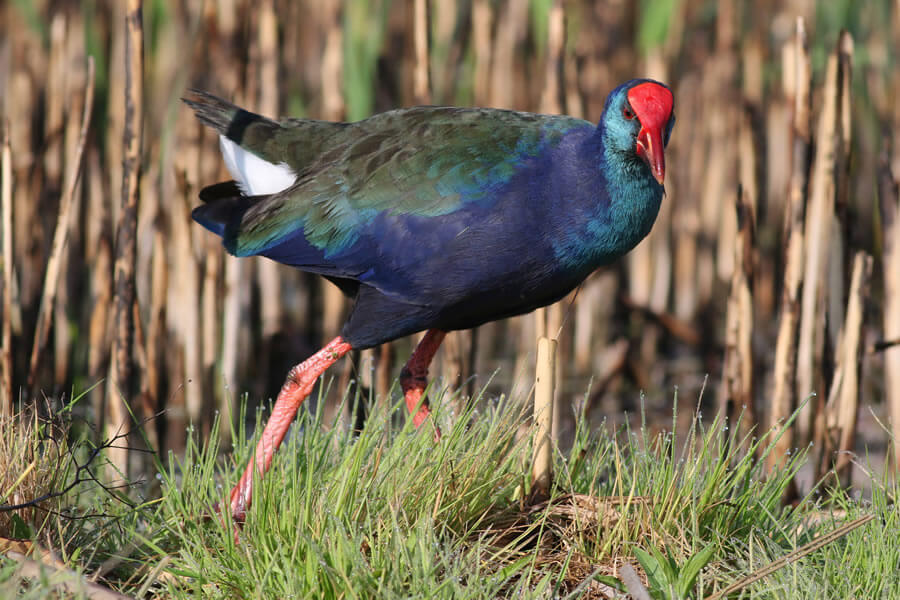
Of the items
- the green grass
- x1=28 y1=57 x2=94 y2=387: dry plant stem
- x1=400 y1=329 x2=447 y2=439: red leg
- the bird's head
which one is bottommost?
the green grass

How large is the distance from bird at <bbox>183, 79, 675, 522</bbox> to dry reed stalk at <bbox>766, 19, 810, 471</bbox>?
0.80 meters

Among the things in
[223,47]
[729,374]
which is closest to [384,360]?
[729,374]

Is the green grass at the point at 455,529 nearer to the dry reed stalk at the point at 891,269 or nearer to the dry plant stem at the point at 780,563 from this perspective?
the dry plant stem at the point at 780,563

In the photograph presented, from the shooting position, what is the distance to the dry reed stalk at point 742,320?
3164 millimetres

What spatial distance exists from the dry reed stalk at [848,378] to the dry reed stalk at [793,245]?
129 millimetres

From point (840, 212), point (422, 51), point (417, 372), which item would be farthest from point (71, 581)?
point (840, 212)

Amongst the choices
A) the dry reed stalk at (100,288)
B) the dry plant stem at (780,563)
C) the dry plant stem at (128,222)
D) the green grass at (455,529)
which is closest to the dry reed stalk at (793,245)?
the green grass at (455,529)

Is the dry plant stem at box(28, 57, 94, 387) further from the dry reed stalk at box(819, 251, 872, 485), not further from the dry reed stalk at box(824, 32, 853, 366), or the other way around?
the dry reed stalk at box(819, 251, 872, 485)

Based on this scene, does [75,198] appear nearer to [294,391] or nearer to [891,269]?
[294,391]

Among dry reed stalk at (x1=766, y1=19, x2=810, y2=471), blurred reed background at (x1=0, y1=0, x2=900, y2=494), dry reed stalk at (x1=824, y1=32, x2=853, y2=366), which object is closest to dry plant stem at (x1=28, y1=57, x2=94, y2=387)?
blurred reed background at (x1=0, y1=0, x2=900, y2=494)

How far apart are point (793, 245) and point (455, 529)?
1475 mm

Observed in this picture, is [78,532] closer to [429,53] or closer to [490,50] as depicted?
[429,53]

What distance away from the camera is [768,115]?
16.5 feet

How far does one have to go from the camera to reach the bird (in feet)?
7.79
